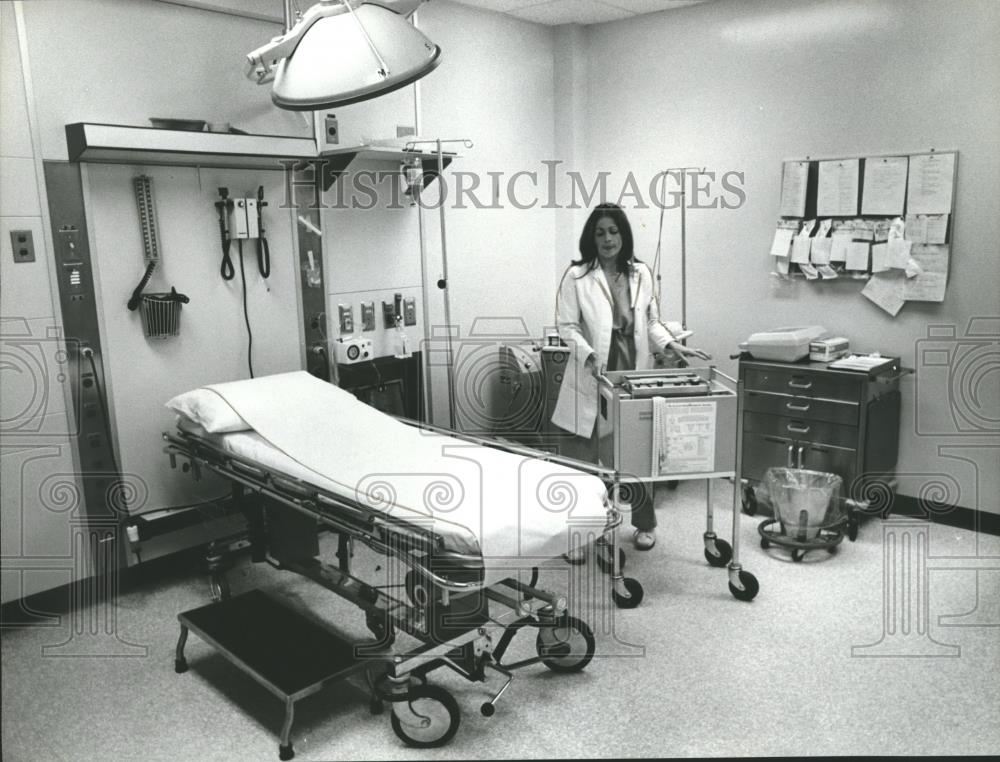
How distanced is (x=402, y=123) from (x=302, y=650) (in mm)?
2739

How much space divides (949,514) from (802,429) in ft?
2.72

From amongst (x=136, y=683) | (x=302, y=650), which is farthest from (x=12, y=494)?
(x=302, y=650)

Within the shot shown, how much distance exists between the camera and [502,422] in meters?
5.06

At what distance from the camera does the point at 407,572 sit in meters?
2.82

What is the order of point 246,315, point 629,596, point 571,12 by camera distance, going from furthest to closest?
point 571,12
point 246,315
point 629,596

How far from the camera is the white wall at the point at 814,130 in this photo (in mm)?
3969

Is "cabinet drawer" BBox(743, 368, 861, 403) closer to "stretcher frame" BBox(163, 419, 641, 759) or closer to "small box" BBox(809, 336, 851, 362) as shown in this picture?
"small box" BBox(809, 336, 851, 362)

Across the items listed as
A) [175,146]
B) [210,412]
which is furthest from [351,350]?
[175,146]

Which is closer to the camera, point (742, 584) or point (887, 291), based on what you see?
point (742, 584)

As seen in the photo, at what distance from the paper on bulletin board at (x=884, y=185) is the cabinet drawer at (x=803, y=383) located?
89 cm

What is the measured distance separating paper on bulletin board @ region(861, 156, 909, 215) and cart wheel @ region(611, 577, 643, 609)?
7.52ft

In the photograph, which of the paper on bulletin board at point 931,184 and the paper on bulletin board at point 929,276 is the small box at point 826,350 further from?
the paper on bulletin board at point 931,184

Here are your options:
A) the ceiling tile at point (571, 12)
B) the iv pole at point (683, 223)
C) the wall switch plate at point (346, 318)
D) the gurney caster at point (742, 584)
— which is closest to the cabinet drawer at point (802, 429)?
the iv pole at point (683, 223)

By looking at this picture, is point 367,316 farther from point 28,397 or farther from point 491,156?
point 28,397
